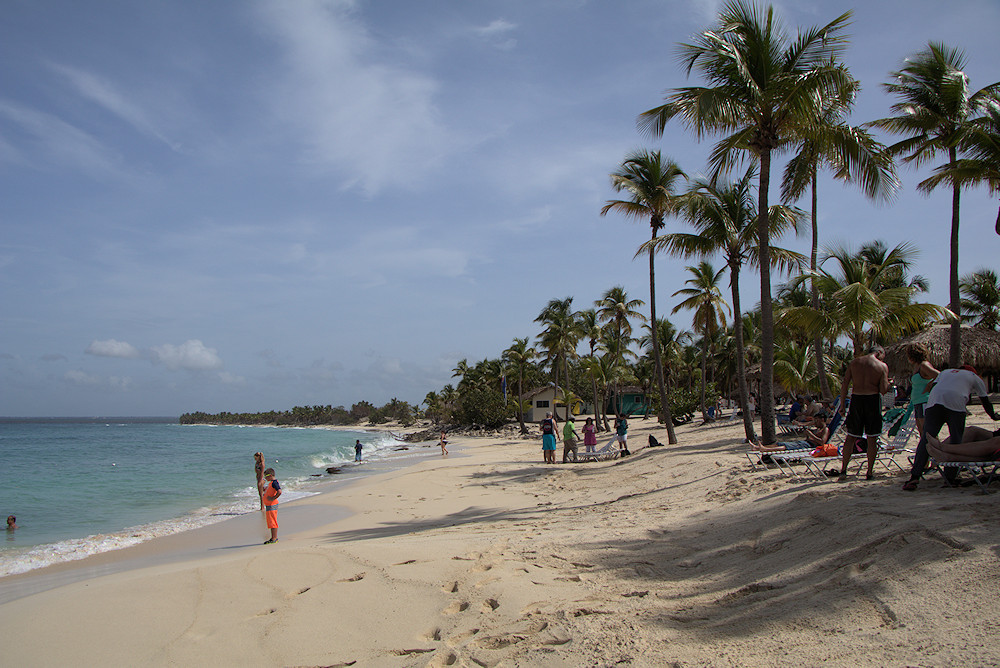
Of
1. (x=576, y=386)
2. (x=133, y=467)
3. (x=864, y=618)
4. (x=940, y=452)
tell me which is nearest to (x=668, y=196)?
(x=940, y=452)

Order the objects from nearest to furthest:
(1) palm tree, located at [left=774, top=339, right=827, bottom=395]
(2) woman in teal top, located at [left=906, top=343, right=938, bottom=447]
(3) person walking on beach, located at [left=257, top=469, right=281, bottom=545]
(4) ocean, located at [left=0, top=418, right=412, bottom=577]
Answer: (2) woman in teal top, located at [left=906, top=343, right=938, bottom=447] < (3) person walking on beach, located at [left=257, top=469, right=281, bottom=545] < (4) ocean, located at [left=0, top=418, right=412, bottom=577] < (1) palm tree, located at [left=774, top=339, right=827, bottom=395]

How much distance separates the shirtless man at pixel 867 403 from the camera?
6676 mm

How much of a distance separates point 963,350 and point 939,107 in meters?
12.2

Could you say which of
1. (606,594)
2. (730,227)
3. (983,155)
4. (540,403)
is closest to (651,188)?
(730,227)

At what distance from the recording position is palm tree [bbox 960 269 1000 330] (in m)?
32.6

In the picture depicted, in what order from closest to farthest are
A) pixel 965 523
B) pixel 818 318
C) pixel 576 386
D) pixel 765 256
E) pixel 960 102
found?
pixel 965 523 → pixel 765 256 → pixel 818 318 → pixel 960 102 → pixel 576 386

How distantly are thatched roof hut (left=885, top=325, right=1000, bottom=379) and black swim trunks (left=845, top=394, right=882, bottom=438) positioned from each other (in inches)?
730

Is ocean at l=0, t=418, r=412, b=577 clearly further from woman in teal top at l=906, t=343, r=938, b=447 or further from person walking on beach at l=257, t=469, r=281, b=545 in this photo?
woman in teal top at l=906, t=343, r=938, b=447

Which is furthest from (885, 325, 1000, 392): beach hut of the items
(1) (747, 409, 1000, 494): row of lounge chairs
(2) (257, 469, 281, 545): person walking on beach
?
(2) (257, 469, 281, 545): person walking on beach

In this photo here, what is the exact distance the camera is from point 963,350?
2292 centimetres

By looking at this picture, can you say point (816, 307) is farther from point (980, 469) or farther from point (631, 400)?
point (631, 400)

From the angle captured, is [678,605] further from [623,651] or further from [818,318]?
[818,318]

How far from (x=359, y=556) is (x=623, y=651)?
162 inches

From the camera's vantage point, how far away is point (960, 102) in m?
14.7
